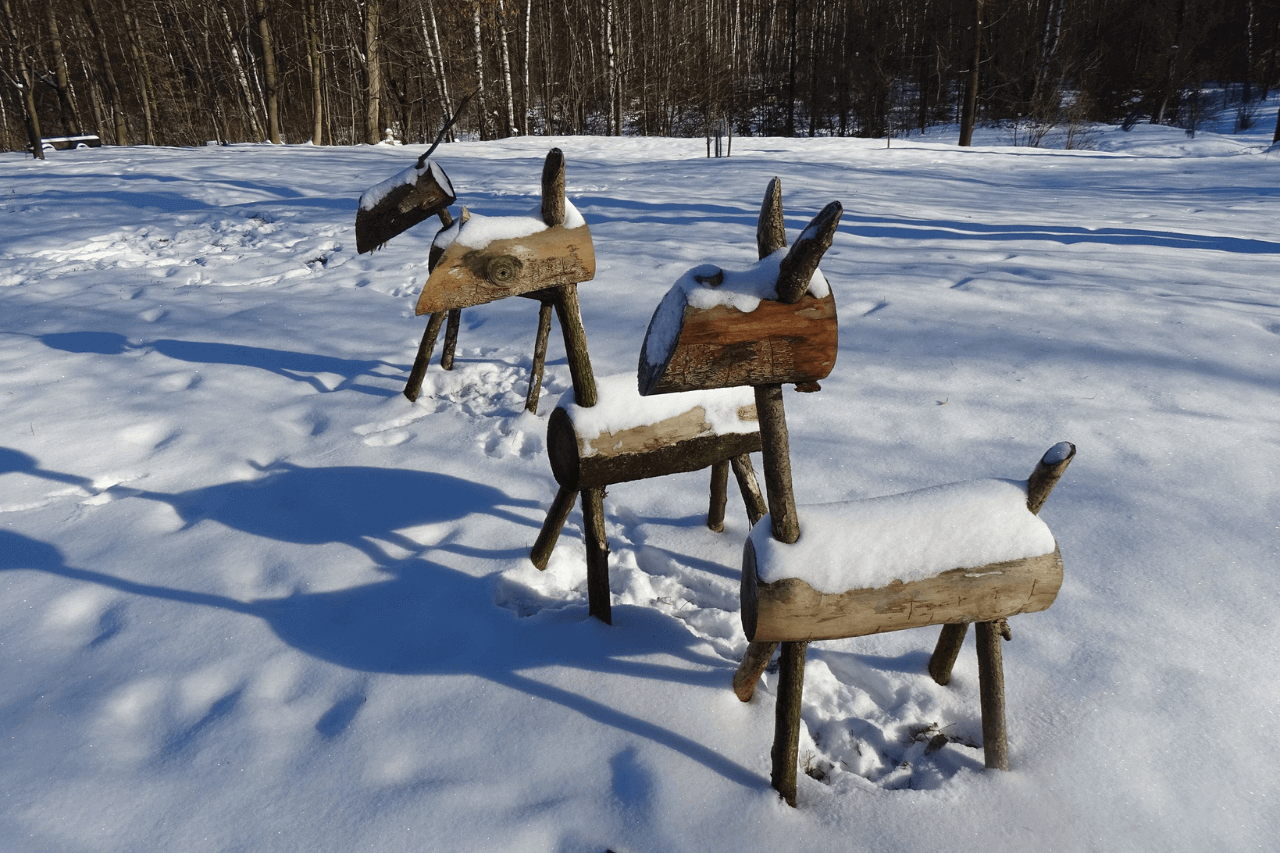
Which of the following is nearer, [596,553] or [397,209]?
[596,553]

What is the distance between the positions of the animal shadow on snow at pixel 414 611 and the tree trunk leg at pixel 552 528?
0.16 m

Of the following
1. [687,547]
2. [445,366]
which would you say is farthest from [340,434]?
[687,547]

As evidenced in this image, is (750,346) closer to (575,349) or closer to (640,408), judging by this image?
(640,408)

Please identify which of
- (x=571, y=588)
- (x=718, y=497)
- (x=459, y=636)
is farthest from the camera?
(x=718, y=497)

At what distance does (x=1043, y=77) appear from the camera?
77.4 feet

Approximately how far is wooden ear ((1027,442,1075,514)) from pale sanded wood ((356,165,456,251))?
2.50m

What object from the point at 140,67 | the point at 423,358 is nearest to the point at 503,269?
the point at 423,358

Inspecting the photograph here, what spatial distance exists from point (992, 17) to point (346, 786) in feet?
106

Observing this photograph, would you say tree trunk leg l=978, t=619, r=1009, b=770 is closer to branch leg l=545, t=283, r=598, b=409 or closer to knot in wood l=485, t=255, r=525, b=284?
branch leg l=545, t=283, r=598, b=409

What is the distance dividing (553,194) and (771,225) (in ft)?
3.20

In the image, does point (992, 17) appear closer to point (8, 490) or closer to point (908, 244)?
point (908, 244)

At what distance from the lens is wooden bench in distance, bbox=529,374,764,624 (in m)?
1.89

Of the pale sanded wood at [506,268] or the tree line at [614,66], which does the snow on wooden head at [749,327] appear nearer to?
the pale sanded wood at [506,268]

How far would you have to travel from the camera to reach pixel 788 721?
1454 millimetres
